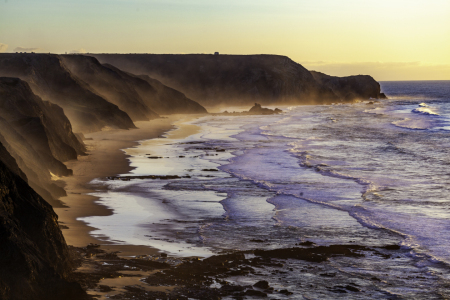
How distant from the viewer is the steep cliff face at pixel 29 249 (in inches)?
248

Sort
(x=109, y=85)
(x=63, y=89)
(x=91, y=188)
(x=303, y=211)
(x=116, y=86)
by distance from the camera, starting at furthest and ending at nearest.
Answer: (x=116, y=86), (x=109, y=85), (x=63, y=89), (x=91, y=188), (x=303, y=211)

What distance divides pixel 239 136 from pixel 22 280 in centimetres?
3219

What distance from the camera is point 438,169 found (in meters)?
21.6

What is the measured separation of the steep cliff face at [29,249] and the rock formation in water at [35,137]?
536 cm

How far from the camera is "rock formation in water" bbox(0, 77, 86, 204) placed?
14.0m

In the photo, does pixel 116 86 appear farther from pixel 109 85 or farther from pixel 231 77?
pixel 231 77

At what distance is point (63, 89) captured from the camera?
4231 centimetres

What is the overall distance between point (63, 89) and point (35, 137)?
2520cm

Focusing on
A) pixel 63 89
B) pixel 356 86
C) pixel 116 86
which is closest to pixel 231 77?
pixel 356 86

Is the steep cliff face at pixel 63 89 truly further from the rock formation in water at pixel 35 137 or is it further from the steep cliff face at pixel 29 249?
the steep cliff face at pixel 29 249

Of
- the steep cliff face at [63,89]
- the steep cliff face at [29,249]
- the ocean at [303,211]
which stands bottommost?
the ocean at [303,211]

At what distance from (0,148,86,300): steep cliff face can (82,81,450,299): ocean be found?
2.76 metres

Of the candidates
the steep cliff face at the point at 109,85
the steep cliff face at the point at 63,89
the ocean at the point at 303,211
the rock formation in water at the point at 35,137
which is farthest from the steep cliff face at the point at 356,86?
the rock formation in water at the point at 35,137

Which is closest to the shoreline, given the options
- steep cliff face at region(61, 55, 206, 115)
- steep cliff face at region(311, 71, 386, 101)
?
steep cliff face at region(61, 55, 206, 115)
